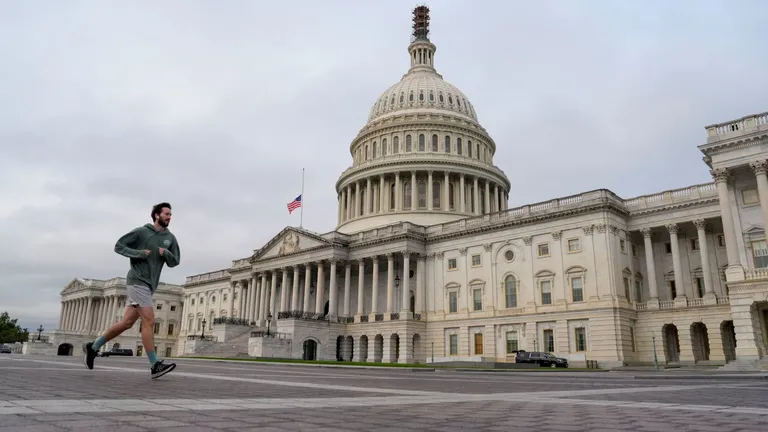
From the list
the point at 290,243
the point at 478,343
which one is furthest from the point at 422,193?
the point at 478,343

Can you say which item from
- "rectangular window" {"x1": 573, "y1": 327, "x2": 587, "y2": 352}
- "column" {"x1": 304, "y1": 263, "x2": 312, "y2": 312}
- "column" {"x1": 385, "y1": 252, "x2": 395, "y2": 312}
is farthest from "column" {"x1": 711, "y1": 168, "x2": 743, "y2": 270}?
"column" {"x1": 304, "y1": 263, "x2": 312, "y2": 312}

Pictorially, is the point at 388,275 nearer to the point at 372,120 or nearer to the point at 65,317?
the point at 372,120

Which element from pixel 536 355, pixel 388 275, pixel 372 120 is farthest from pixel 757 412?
pixel 372 120

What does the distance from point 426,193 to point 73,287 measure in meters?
91.5

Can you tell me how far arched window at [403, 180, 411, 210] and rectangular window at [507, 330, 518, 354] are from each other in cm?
2921

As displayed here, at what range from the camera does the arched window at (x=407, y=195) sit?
82875 millimetres

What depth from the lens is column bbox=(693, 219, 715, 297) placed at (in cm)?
4894

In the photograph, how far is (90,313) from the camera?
120562 millimetres

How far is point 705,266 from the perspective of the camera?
49.6m

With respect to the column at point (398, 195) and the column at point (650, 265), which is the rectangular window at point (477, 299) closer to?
the column at point (650, 265)

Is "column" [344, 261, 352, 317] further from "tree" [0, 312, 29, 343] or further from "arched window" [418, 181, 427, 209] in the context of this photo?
"tree" [0, 312, 29, 343]

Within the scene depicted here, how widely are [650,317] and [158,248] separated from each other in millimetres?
50821

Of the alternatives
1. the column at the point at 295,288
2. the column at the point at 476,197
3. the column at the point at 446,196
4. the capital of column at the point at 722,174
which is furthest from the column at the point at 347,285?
the capital of column at the point at 722,174

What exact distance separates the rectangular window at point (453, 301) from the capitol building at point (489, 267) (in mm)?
176
